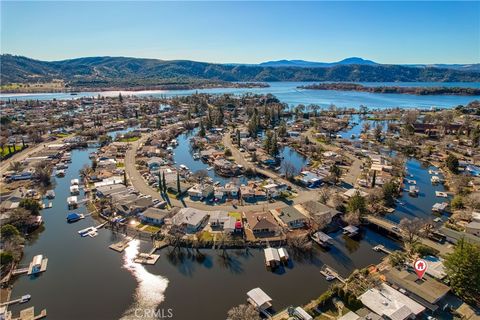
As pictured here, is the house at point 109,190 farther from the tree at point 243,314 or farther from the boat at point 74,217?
the tree at point 243,314

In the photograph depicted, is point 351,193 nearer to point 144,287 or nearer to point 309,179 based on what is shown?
point 309,179

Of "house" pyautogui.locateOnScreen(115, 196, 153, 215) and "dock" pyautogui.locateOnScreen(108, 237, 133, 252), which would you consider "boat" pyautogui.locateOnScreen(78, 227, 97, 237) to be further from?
"dock" pyautogui.locateOnScreen(108, 237, 133, 252)

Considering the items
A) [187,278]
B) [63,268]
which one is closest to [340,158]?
[187,278]

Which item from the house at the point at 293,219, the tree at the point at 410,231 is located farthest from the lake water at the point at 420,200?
the house at the point at 293,219

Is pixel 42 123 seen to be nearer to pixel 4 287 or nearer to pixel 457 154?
pixel 4 287

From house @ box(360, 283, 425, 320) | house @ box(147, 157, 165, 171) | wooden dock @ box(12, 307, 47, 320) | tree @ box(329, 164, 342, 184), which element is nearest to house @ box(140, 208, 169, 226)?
wooden dock @ box(12, 307, 47, 320)

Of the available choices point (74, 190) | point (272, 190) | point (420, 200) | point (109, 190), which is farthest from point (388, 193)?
point (74, 190)
